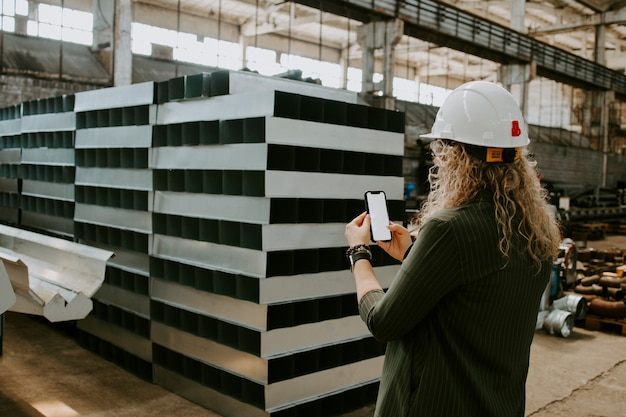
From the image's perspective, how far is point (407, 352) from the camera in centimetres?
176

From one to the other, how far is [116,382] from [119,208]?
53.6 inches

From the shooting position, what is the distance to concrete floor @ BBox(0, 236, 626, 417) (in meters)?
3.91

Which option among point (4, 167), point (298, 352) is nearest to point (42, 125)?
point (4, 167)

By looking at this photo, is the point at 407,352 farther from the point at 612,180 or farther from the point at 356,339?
the point at 612,180

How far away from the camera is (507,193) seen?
169cm

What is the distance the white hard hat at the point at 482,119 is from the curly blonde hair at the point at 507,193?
0.05m

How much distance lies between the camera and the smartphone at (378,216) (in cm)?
225

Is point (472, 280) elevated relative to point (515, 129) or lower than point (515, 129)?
lower

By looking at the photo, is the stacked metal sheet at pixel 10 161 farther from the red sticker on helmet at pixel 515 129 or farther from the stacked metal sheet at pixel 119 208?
the red sticker on helmet at pixel 515 129

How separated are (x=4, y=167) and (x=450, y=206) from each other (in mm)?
6289

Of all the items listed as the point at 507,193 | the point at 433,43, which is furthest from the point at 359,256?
the point at 433,43

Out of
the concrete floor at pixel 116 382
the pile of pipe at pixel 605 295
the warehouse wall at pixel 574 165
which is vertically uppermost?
the warehouse wall at pixel 574 165

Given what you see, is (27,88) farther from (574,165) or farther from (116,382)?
(574,165)

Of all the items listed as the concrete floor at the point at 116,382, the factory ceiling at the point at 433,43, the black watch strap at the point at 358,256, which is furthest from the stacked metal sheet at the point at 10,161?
the factory ceiling at the point at 433,43
